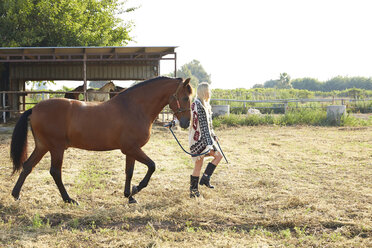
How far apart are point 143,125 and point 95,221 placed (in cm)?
140

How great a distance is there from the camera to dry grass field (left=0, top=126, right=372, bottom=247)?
350cm

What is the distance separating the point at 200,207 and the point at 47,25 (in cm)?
1641

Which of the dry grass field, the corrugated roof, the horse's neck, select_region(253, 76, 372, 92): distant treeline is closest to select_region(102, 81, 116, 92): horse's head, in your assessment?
the corrugated roof

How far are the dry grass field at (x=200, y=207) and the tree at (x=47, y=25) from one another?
1092 centimetres

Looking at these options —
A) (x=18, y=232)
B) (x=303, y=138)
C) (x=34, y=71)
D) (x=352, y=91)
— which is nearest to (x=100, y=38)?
(x=34, y=71)

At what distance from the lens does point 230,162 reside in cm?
782

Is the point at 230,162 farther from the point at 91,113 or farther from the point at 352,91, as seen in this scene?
the point at 352,91

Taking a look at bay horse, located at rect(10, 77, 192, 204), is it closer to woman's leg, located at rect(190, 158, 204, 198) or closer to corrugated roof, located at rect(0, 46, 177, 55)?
woman's leg, located at rect(190, 158, 204, 198)

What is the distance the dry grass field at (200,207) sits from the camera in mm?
3504

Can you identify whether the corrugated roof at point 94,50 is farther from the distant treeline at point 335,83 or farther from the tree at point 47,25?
the distant treeline at point 335,83

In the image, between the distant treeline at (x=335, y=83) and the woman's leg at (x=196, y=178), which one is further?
the distant treeline at (x=335, y=83)

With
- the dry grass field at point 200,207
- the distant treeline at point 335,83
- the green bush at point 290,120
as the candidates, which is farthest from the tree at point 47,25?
the distant treeline at point 335,83

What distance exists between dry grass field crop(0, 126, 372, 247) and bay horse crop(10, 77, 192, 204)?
471 mm

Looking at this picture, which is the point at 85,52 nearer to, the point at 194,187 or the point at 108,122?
the point at 108,122
